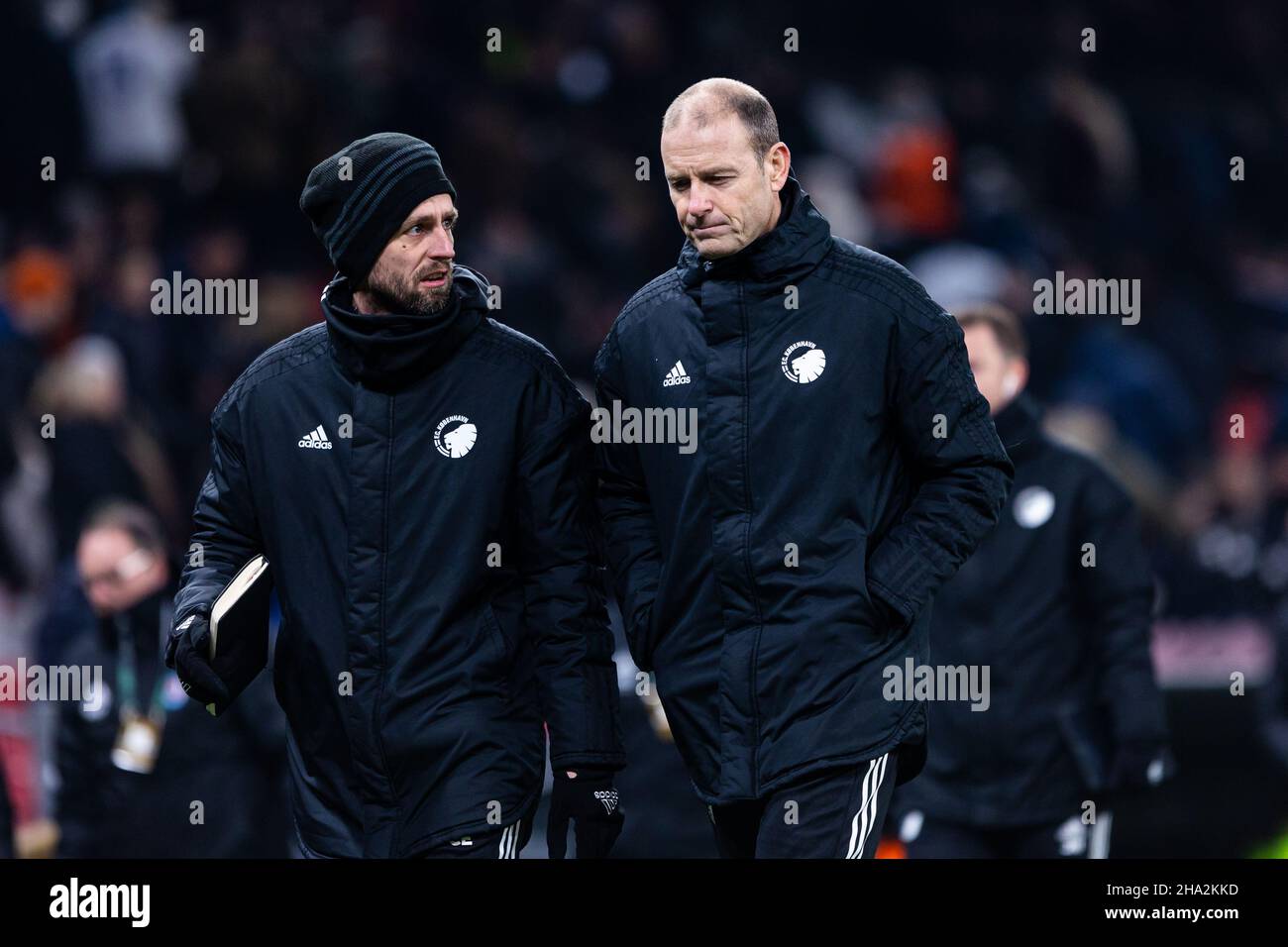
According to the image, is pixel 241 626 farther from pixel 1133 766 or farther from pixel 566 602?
pixel 1133 766

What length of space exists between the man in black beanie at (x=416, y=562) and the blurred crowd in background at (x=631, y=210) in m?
3.39

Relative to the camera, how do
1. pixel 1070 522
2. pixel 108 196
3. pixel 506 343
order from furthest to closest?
pixel 108 196 → pixel 1070 522 → pixel 506 343

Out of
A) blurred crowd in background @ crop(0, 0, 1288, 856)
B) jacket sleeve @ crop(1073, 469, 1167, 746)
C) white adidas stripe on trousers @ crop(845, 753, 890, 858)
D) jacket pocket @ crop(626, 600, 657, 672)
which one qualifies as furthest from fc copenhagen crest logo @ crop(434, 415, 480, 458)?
blurred crowd in background @ crop(0, 0, 1288, 856)

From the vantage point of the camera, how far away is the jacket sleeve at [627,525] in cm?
454

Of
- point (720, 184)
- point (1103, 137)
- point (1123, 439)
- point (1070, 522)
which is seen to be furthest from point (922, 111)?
point (720, 184)

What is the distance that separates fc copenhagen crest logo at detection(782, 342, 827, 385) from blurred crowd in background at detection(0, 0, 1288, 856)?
12.2ft

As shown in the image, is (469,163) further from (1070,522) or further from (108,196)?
(1070,522)

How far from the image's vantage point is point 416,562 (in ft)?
14.2

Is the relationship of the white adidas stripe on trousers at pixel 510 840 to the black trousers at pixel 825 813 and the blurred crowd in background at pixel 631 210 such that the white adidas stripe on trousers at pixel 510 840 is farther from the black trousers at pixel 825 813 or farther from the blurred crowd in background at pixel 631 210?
the blurred crowd in background at pixel 631 210

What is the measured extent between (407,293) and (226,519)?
2.06 ft

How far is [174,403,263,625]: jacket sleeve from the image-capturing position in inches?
178

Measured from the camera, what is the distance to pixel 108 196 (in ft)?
33.0

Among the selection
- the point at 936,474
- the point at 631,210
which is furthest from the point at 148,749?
the point at 631,210
